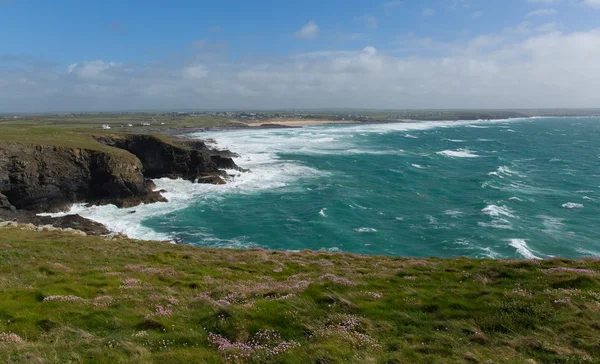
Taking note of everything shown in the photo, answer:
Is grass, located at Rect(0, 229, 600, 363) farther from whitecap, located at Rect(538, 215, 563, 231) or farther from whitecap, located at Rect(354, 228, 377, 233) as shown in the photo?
whitecap, located at Rect(538, 215, 563, 231)

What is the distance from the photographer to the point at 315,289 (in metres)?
13.1

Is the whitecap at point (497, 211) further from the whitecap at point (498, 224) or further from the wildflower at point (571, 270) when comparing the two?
the wildflower at point (571, 270)

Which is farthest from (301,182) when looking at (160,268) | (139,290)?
(139,290)

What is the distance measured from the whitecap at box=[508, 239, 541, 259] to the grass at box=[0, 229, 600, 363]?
16.8 metres

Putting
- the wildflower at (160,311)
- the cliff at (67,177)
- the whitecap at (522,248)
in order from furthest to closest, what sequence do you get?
the cliff at (67,177), the whitecap at (522,248), the wildflower at (160,311)

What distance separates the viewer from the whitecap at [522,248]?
33.1m

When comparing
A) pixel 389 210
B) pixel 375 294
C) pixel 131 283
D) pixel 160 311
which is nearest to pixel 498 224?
pixel 389 210

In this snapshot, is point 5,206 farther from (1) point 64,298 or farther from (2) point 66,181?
(1) point 64,298

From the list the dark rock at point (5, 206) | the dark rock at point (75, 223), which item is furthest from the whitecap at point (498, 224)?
the dark rock at point (5, 206)

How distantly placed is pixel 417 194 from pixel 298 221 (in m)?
23.6

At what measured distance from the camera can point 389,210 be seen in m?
49.8

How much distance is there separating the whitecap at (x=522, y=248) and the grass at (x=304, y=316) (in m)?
16.8

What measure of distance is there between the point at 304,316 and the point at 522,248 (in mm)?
32843

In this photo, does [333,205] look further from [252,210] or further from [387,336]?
[387,336]
